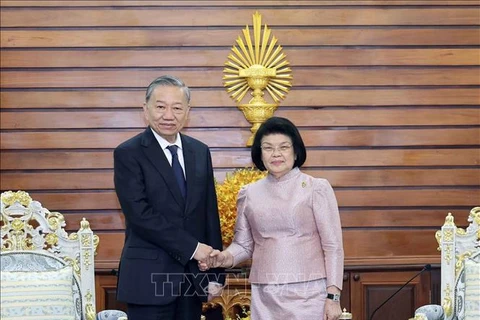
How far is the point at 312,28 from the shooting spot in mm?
5145

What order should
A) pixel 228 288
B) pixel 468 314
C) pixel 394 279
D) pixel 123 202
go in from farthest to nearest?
1. pixel 394 279
2. pixel 228 288
3. pixel 468 314
4. pixel 123 202

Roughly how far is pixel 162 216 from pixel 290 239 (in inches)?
19.4

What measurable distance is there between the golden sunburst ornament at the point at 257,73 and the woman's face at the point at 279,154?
1770 millimetres

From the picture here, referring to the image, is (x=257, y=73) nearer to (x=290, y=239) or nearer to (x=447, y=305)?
(x=447, y=305)

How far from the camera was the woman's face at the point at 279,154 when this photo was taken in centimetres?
333

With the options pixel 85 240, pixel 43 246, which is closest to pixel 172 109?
pixel 85 240

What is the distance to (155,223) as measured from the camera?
3.29m

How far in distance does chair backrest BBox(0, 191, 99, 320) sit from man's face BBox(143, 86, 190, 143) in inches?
31.0

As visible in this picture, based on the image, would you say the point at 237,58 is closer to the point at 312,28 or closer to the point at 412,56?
the point at 312,28

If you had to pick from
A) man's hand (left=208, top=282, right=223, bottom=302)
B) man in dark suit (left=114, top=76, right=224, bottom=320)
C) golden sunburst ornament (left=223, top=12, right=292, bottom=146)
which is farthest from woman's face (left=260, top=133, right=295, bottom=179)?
golden sunburst ornament (left=223, top=12, right=292, bottom=146)

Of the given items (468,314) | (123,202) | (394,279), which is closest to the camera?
(123,202)

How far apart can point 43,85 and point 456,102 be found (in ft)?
8.00

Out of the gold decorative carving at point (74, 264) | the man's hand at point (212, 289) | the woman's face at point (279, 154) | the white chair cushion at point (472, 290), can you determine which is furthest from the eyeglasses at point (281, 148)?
the gold decorative carving at point (74, 264)

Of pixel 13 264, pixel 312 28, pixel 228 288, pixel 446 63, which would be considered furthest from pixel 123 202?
pixel 446 63
